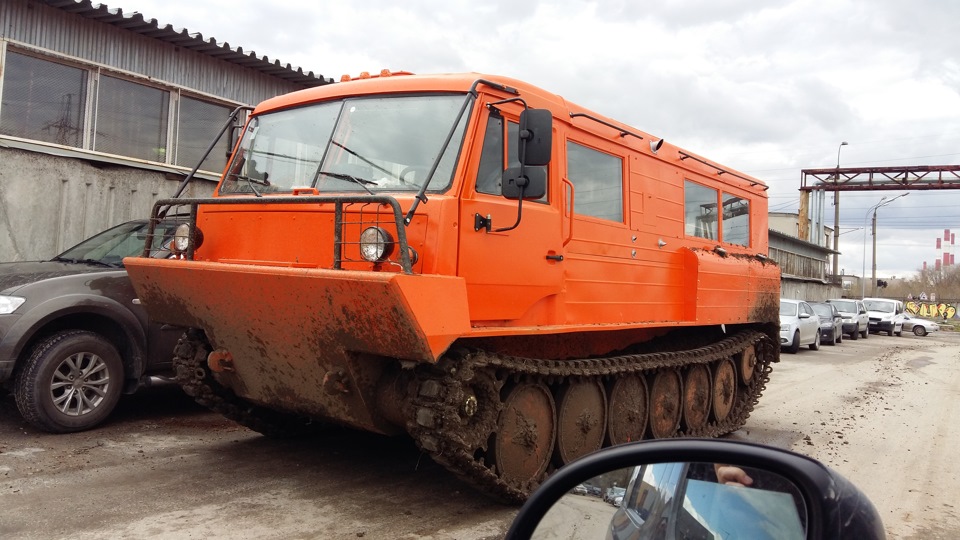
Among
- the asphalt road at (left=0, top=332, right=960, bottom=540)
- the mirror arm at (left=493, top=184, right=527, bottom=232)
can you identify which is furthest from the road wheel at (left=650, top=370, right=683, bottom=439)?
the mirror arm at (left=493, top=184, right=527, bottom=232)

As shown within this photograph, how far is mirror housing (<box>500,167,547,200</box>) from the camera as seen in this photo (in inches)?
187

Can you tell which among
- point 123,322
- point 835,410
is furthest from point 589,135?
point 835,410

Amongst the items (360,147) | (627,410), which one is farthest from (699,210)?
(360,147)

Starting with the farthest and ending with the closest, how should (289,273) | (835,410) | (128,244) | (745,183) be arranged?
(835,410)
(745,183)
(128,244)
(289,273)

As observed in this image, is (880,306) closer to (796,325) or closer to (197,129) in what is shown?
(796,325)

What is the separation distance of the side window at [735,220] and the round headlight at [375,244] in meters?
5.32

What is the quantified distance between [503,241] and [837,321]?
80.9 ft

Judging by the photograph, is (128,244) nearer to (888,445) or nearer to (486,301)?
(486,301)

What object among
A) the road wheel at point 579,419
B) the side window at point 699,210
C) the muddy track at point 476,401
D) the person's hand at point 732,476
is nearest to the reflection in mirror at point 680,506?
the person's hand at point 732,476

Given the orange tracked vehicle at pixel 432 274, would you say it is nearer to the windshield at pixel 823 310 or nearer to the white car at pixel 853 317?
the windshield at pixel 823 310

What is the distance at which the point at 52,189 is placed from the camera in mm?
9586

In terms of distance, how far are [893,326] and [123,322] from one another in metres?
35.6

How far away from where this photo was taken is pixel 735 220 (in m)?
8.91

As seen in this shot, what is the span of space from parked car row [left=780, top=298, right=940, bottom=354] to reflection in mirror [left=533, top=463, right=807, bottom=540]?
1495 centimetres
